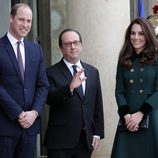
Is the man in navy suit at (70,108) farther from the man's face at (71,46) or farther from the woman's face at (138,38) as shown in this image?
the woman's face at (138,38)

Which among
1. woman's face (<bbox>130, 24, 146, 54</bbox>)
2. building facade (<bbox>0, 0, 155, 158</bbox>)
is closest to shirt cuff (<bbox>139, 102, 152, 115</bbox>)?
woman's face (<bbox>130, 24, 146, 54</bbox>)

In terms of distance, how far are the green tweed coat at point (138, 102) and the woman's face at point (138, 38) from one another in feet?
0.40

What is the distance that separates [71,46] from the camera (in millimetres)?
5441

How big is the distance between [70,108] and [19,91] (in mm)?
607

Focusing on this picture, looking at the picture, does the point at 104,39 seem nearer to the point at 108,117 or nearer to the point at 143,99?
the point at 108,117

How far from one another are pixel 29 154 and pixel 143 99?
1.14m

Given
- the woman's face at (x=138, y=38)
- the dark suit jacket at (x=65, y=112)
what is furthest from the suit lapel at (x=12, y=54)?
the woman's face at (x=138, y=38)

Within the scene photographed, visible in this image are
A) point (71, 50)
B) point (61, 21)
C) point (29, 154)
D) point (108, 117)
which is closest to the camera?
point (29, 154)

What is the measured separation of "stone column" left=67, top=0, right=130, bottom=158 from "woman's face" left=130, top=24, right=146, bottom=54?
54.7 inches

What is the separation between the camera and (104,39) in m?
6.72

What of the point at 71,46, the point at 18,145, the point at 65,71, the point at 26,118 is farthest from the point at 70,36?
the point at 18,145

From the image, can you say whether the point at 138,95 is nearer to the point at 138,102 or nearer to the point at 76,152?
the point at 138,102

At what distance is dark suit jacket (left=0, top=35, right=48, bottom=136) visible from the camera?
16.1 feet

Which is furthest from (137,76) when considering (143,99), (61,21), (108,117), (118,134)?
(61,21)
